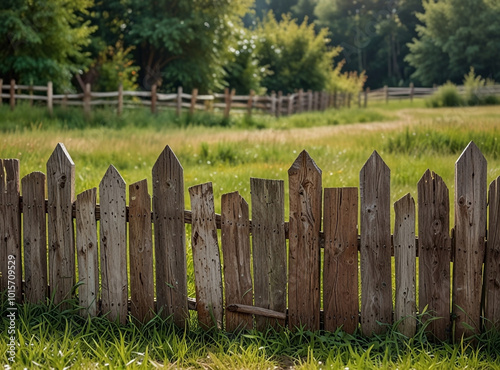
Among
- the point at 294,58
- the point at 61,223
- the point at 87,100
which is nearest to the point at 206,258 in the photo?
the point at 61,223

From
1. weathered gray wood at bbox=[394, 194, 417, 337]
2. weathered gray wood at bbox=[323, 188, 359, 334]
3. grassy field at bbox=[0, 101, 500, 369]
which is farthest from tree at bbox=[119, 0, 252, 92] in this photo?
weathered gray wood at bbox=[394, 194, 417, 337]

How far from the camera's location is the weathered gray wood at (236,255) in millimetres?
3670

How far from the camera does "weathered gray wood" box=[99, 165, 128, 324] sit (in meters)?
3.83

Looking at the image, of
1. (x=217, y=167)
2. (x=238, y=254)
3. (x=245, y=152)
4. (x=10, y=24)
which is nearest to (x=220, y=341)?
(x=238, y=254)

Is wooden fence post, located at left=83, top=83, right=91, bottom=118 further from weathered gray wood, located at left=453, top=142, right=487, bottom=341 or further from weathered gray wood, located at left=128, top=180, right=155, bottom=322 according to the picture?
weathered gray wood, located at left=453, top=142, right=487, bottom=341

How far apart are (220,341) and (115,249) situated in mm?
923

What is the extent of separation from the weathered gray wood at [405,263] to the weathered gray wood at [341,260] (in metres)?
0.25

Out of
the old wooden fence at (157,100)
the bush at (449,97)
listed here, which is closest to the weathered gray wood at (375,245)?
the old wooden fence at (157,100)

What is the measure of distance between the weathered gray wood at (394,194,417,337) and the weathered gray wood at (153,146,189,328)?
4.36 ft

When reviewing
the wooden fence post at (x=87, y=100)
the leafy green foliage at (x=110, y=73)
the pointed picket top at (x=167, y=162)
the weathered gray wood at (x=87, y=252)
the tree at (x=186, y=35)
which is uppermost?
the tree at (x=186, y=35)

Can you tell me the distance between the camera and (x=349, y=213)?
140 inches

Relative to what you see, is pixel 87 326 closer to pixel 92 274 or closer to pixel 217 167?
pixel 92 274

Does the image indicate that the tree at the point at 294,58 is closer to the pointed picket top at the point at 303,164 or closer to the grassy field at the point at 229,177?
the grassy field at the point at 229,177

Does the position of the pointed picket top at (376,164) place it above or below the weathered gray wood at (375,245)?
above
